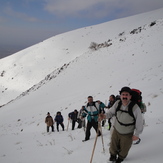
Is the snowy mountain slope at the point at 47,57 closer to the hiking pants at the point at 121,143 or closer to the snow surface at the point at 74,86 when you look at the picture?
the snow surface at the point at 74,86

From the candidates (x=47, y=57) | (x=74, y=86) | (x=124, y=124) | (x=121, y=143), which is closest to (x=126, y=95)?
(x=124, y=124)

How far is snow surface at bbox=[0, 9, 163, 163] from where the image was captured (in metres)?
5.59

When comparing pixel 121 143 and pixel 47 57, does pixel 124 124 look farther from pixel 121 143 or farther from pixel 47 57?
pixel 47 57

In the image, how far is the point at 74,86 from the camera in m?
24.2

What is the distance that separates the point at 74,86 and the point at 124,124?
68.7 feet

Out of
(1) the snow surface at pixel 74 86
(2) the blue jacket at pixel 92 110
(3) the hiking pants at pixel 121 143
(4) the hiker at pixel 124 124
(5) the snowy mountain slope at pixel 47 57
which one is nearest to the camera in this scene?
(4) the hiker at pixel 124 124

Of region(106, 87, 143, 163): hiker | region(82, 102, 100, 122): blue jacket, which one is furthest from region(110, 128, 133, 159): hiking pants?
region(82, 102, 100, 122): blue jacket

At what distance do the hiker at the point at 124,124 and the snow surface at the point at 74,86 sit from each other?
0.64m

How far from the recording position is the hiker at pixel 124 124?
10.5 feet

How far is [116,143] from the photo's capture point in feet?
12.2

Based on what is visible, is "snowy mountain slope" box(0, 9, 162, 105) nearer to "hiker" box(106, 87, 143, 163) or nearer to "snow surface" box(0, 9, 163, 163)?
"snow surface" box(0, 9, 163, 163)

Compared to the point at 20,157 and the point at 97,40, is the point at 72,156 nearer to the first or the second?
the point at 20,157

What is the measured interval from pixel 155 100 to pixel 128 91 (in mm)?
7193

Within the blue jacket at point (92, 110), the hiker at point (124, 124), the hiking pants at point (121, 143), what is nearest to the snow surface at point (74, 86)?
the hiking pants at point (121, 143)
